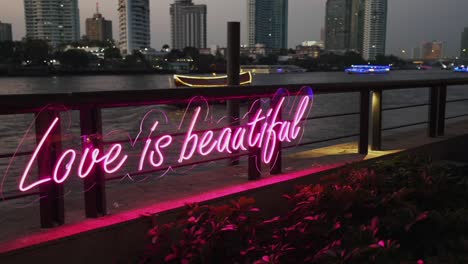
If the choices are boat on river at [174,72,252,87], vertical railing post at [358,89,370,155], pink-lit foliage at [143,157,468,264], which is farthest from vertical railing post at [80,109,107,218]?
boat on river at [174,72,252,87]

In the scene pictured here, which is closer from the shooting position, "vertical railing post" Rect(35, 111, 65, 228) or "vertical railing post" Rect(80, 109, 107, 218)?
"vertical railing post" Rect(35, 111, 65, 228)

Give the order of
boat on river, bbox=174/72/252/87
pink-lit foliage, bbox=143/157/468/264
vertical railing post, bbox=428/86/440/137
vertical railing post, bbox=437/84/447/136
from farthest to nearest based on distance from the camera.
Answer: boat on river, bbox=174/72/252/87 → vertical railing post, bbox=437/84/447/136 → vertical railing post, bbox=428/86/440/137 → pink-lit foliage, bbox=143/157/468/264

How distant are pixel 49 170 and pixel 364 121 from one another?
13.0 feet

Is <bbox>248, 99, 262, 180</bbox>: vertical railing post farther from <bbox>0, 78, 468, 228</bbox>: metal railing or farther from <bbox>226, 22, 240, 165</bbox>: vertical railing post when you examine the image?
<bbox>226, 22, 240, 165</bbox>: vertical railing post

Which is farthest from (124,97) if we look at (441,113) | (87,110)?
(441,113)

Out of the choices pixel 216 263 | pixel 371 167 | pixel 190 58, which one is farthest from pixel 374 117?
pixel 190 58

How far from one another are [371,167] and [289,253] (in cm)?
196

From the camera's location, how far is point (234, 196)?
405 cm

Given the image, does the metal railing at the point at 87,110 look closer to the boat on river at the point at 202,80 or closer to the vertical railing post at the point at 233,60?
the vertical railing post at the point at 233,60

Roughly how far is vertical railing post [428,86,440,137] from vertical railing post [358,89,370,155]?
160cm

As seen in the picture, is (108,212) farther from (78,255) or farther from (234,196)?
(234,196)

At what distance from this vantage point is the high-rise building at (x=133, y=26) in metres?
159

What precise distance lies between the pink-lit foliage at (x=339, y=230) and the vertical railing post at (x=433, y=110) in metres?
3.45

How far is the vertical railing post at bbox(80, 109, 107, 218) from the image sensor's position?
10.8 feet
